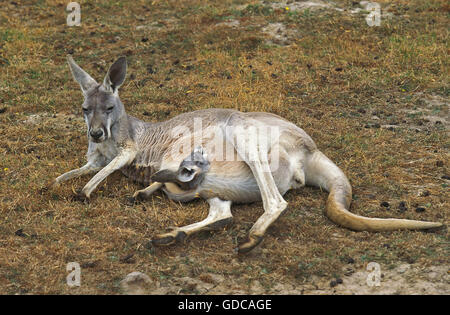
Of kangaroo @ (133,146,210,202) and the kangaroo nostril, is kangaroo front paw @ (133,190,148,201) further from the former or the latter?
the kangaroo nostril

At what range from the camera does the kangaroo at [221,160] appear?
4.19 meters

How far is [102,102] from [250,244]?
1.79 m

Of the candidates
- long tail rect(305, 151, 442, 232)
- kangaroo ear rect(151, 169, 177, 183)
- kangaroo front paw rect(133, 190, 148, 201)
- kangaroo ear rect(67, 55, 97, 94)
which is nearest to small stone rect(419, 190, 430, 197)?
long tail rect(305, 151, 442, 232)

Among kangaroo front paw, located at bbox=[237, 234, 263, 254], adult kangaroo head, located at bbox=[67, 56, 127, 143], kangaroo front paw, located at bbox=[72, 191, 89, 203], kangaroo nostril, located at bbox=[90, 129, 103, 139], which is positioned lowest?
kangaroo front paw, located at bbox=[237, 234, 263, 254]

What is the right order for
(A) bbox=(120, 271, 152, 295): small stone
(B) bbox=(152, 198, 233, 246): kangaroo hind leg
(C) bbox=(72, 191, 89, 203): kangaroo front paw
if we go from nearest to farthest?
(A) bbox=(120, 271, 152, 295): small stone, (B) bbox=(152, 198, 233, 246): kangaroo hind leg, (C) bbox=(72, 191, 89, 203): kangaroo front paw

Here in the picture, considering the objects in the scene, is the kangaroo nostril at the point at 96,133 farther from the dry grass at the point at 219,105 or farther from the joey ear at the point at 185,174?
the joey ear at the point at 185,174

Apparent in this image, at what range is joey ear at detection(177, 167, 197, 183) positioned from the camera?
4.48 metres

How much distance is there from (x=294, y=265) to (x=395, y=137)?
2449mm

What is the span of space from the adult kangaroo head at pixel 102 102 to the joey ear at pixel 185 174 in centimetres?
71

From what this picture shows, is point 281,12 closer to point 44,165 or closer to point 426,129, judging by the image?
point 426,129

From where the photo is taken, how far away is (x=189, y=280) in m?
3.68

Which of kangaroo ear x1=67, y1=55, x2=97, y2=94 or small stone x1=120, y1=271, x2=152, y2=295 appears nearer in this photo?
small stone x1=120, y1=271, x2=152, y2=295

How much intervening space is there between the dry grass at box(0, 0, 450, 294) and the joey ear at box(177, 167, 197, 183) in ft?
0.77

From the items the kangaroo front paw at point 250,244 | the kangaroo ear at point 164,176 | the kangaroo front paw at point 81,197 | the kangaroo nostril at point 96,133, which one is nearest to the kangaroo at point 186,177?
the kangaroo ear at point 164,176
